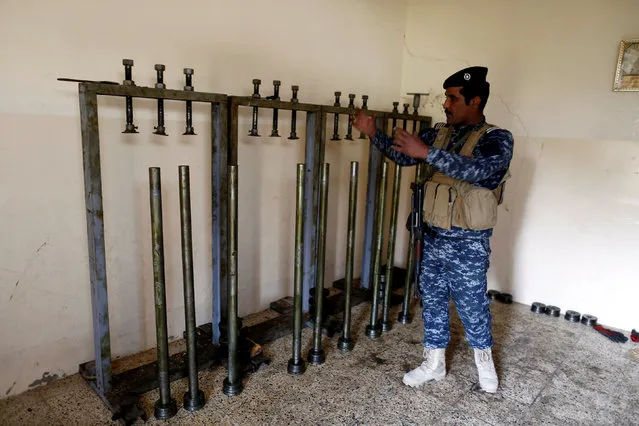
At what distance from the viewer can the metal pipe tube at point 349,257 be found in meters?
2.17

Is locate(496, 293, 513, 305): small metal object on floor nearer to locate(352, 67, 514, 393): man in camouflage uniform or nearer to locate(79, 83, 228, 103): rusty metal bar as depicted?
locate(352, 67, 514, 393): man in camouflage uniform

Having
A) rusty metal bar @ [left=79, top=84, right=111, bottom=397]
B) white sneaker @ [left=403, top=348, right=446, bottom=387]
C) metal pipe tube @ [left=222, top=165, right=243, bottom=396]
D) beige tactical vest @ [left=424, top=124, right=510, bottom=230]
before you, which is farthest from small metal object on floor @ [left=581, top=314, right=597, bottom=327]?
rusty metal bar @ [left=79, top=84, right=111, bottom=397]

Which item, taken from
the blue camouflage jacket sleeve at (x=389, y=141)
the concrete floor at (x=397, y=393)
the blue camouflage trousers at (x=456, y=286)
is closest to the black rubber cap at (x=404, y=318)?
the concrete floor at (x=397, y=393)

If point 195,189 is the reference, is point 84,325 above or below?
below

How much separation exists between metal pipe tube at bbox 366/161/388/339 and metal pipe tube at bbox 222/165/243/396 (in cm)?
83

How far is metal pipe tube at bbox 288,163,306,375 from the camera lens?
1.92m

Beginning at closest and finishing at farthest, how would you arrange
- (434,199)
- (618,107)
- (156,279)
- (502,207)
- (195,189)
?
(156,279), (434,199), (195,189), (618,107), (502,207)

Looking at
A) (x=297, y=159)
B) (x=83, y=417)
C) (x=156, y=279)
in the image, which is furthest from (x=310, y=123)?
(x=83, y=417)

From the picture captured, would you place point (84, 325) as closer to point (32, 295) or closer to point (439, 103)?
point (32, 295)

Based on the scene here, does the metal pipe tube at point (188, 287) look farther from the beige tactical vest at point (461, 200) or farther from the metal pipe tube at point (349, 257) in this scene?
the beige tactical vest at point (461, 200)

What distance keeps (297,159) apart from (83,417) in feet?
5.51

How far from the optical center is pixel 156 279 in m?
1.66

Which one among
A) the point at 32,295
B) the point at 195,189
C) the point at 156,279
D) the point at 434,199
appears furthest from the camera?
the point at 195,189

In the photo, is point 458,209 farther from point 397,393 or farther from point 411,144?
point 397,393
